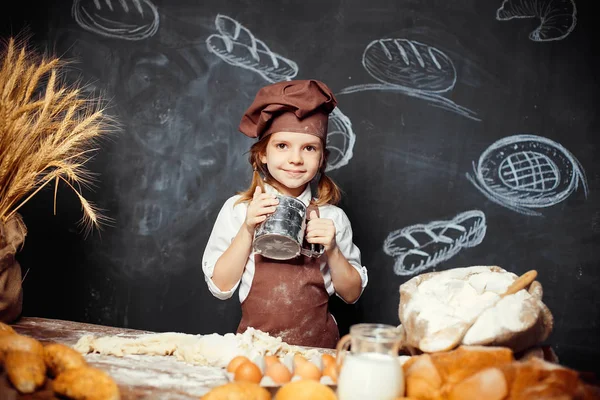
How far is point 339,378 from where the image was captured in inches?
40.9

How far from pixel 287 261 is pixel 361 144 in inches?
32.5

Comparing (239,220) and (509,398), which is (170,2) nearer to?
(239,220)

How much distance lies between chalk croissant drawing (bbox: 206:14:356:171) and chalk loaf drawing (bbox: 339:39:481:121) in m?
0.19

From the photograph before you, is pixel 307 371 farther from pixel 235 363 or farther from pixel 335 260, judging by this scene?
pixel 335 260

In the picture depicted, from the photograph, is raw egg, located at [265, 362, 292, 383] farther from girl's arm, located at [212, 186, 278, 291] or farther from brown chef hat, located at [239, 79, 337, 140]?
brown chef hat, located at [239, 79, 337, 140]

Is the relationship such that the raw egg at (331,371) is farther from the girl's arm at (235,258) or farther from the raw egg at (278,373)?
the girl's arm at (235,258)

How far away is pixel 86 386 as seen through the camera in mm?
976

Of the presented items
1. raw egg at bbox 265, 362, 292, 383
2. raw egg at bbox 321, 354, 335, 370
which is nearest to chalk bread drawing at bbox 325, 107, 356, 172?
raw egg at bbox 321, 354, 335, 370

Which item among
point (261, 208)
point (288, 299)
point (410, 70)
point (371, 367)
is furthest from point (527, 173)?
point (371, 367)

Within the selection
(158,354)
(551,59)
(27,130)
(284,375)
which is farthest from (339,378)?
(551,59)

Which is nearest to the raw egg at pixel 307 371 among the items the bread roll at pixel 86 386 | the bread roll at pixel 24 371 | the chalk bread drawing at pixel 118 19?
the bread roll at pixel 86 386

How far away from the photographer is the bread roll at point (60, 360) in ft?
3.46

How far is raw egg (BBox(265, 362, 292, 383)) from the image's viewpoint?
1111mm

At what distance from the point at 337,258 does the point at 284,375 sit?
818mm
